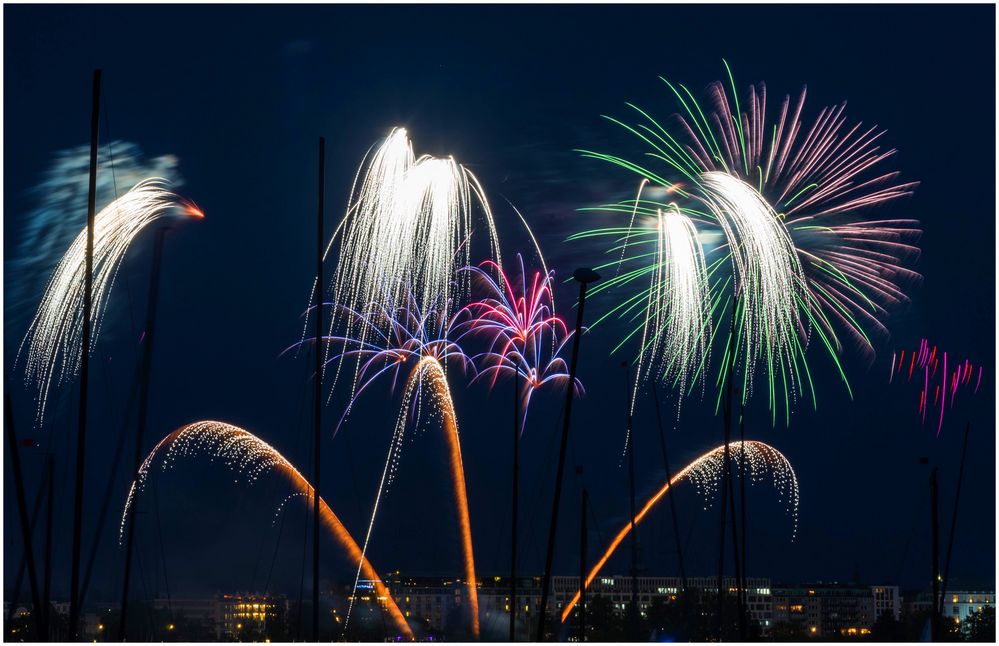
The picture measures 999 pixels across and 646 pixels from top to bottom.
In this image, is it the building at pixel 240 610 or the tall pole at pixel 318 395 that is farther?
the building at pixel 240 610

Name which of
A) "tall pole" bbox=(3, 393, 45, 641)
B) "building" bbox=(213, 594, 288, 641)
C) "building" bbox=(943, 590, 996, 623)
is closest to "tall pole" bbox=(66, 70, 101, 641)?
"tall pole" bbox=(3, 393, 45, 641)

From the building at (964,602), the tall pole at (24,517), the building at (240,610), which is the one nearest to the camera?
the tall pole at (24,517)

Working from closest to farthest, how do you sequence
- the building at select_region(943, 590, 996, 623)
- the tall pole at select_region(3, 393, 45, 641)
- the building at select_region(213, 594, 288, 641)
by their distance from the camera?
the tall pole at select_region(3, 393, 45, 641)
the building at select_region(213, 594, 288, 641)
the building at select_region(943, 590, 996, 623)

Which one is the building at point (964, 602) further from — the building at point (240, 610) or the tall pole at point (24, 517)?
the tall pole at point (24, 517)

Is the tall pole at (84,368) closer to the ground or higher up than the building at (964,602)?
higher up

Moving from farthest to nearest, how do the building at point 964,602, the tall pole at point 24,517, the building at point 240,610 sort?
1. the building at point 964,602
2. the building at point 240,610
3. the tall pole at point 24,517

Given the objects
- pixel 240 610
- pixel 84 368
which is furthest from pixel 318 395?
pixel 240 610

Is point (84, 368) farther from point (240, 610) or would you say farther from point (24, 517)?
point (240, 610)

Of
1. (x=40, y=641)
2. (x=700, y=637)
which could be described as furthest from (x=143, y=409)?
(x=700, y=637)

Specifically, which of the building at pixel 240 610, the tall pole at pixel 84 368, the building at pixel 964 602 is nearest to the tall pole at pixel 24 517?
the tall pole at pixel 84 368

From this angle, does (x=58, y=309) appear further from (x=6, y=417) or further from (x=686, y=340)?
(x=686, y=340)

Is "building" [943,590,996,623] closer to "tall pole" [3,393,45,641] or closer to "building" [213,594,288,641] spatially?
"building" [213,594,288,641]
